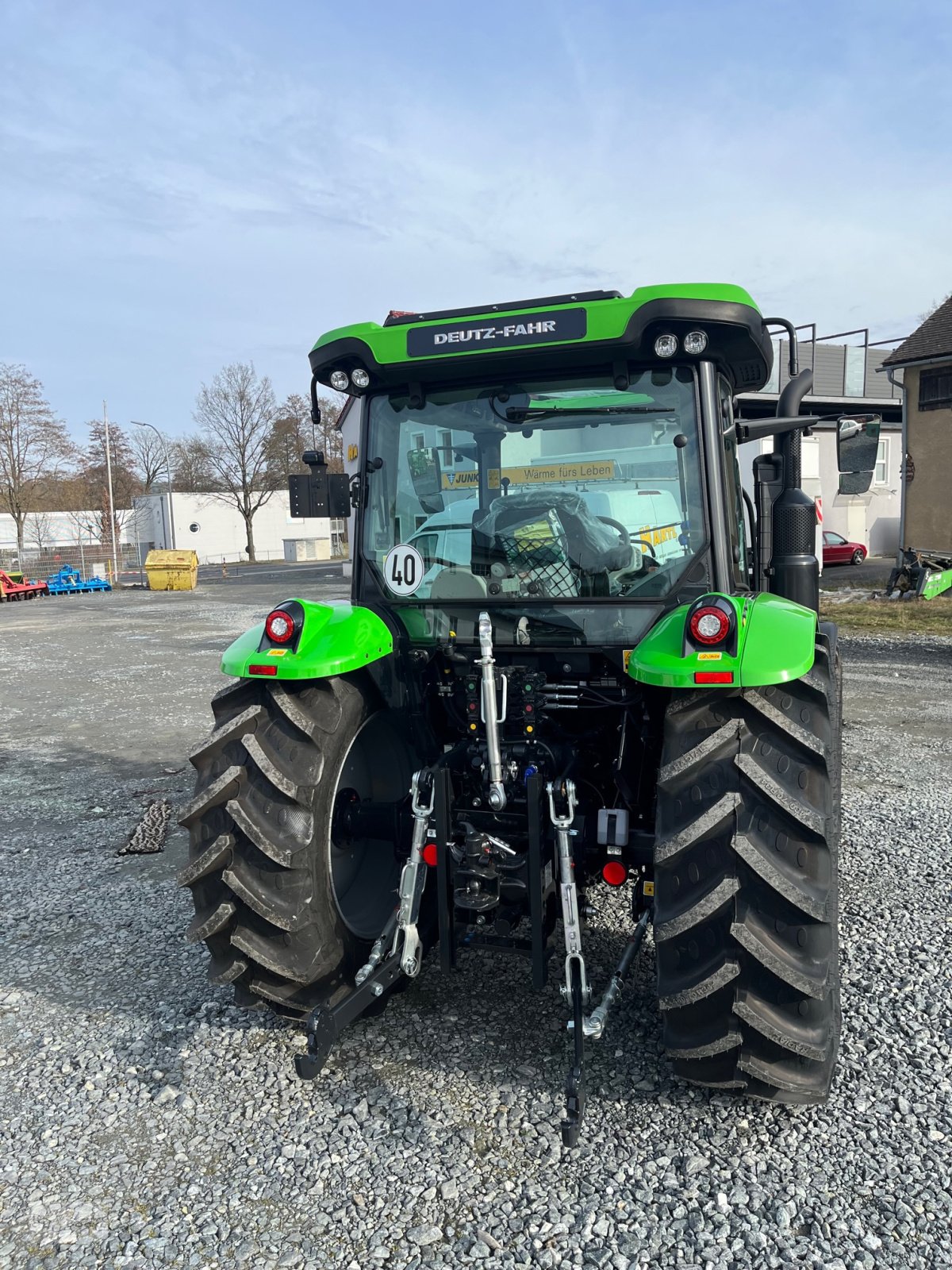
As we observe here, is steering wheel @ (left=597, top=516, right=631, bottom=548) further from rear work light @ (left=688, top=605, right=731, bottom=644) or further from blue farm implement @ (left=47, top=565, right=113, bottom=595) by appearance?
blue farm implement @ (left=47, top=565, right=113, bottom=595)

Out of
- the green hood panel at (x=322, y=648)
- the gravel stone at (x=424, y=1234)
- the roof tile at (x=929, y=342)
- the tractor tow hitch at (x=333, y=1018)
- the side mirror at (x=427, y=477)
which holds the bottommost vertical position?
the gravel stone at (x=424, y=1234)

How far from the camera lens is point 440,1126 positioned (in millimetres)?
2914

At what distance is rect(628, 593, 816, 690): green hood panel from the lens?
2816 mm

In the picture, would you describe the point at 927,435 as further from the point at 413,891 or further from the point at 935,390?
the point at 413,891

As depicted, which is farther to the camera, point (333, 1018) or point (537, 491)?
point (537, 491)

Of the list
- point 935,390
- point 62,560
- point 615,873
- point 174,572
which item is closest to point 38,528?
point 62,560

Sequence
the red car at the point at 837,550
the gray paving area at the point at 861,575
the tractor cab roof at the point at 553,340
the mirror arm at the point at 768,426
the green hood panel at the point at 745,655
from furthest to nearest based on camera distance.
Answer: the red car at the point at 837,550
the gray paving area at the point at 861,575
the mirror arm at the point at 768,426
the tractor cab roof at the point at 553,340
the green hood panel at the point at 745,655

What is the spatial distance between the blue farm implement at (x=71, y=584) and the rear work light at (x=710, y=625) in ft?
108

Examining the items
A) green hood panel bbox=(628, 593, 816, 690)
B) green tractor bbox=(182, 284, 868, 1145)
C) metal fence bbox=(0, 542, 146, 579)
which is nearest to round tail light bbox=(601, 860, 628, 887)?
green tractor bbox=(182, 284, 868, 1145)

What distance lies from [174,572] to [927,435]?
75.9ft

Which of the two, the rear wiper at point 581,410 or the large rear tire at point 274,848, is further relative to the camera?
the rear wiper at point 581,410

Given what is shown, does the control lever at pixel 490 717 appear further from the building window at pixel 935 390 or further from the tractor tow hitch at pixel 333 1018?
the building window at pixel 935 390

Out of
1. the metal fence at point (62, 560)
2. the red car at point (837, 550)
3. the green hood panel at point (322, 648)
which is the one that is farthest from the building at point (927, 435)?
the metal fence at point (62, 560)

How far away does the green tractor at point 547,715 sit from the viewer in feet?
9.05
